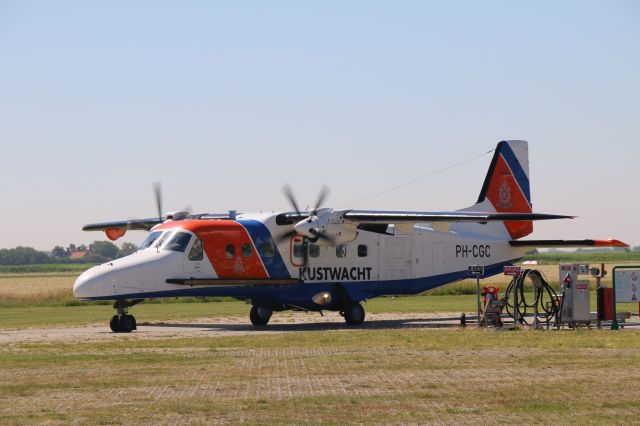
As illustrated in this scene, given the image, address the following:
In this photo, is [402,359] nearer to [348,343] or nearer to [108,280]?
[348,343]

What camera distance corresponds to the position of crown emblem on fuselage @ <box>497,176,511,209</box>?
39.7 m

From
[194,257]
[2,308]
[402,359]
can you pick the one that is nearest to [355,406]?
[402,359]

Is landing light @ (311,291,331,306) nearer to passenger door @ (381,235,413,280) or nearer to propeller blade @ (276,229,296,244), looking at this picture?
propeller blade @ (276,229,296,244)

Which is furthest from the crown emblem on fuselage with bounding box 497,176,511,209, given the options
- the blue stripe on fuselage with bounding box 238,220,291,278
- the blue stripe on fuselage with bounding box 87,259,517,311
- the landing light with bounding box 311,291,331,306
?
the blue stripe on fuselage with bounding box 238,220,291,278

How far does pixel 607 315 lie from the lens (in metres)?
28.9

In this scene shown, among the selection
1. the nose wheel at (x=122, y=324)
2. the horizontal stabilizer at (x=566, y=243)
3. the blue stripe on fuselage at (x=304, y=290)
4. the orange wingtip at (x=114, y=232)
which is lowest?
the nose wheel at (x=122, y=324)

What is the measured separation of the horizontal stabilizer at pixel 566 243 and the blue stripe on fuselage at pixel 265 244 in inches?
397

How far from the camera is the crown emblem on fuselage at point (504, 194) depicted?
39.7m

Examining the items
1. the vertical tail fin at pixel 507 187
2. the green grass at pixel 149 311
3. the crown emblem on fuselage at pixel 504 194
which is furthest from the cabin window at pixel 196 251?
the crown emblem on fuselage at pixel 504 194

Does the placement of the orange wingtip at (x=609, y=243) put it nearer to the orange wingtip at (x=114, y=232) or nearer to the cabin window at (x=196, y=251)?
the cabin window at (x=196, y=251)

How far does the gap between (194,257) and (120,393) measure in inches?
609

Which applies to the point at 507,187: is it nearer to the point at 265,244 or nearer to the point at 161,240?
the point at 265,244

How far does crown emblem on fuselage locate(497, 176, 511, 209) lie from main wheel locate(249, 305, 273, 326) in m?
11.1

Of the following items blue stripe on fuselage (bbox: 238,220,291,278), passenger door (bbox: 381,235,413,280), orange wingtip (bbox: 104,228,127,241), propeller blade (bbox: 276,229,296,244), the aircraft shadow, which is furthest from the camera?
orange wingtip (bbox: 104,228,127,241)
